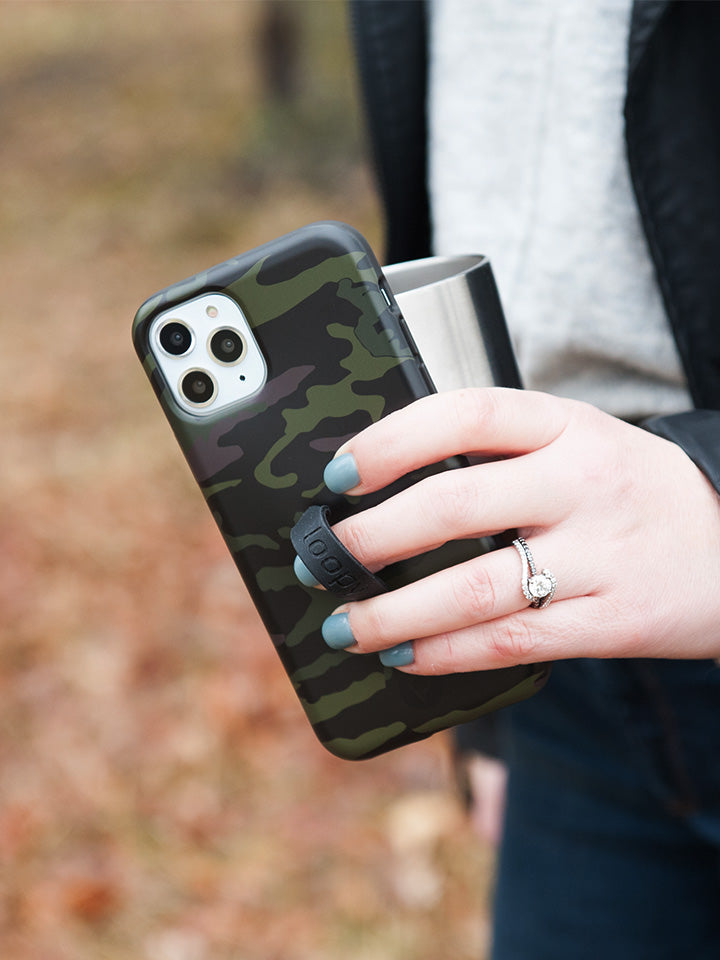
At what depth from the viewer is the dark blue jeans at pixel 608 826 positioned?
3.26 ft

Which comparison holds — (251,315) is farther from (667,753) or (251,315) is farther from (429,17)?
(667,753)

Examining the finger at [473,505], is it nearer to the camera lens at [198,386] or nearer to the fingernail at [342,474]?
the fingernail at [342,474]

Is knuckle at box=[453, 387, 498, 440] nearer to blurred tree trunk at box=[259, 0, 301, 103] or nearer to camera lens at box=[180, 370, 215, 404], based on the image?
camera lens at box=[180, 370, 215, 404]


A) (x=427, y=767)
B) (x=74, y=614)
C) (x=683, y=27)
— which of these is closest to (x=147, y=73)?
(x=74, y=614)

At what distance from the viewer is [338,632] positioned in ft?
2.33

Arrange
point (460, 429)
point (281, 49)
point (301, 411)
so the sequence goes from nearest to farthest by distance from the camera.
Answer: point (460, 429), point (301, 411), point (281, 49)

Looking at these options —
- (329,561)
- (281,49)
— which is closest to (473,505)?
(329,561)

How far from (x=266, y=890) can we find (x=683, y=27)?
183cm

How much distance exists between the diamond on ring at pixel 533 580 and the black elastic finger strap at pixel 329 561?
0.37 feet

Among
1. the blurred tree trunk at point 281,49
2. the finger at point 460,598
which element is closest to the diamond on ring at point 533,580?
the finger at point 460,598

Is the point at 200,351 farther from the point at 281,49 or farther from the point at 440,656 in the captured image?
the point at 281,49

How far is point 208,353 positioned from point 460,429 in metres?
0.24

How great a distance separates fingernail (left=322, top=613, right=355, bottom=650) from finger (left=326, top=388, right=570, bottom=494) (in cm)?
13

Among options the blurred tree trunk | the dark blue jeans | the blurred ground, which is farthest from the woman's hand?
the blurred tree trunk
